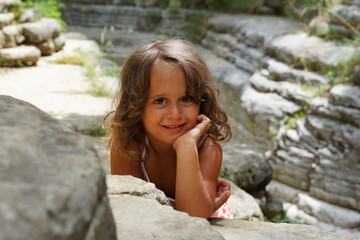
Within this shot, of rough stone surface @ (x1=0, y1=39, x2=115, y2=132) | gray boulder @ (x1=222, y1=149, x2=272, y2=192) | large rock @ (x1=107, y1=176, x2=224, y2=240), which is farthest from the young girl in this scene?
rough stone surface @ (x1=0, y1=39, x2=115, y2=132)

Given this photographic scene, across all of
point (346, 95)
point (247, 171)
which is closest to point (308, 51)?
point (346, 95)

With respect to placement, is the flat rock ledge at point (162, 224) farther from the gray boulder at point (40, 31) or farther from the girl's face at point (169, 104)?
the gray boulder at point (40, 31)

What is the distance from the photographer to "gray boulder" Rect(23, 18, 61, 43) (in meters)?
6.69

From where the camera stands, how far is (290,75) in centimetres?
578

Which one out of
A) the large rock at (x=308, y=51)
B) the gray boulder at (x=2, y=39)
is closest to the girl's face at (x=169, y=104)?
the large rock at (x=308, y=51)

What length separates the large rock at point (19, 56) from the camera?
19.6 feet

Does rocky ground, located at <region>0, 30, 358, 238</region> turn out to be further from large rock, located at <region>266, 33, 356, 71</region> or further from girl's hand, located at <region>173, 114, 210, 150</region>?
large rock, located at <region>266, 33, 356, 71</region>

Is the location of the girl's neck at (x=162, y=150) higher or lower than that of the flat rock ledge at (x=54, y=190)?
lower

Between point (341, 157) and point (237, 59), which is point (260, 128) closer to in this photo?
point (341, 157)

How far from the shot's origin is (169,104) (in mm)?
1677

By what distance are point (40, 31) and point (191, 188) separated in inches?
244

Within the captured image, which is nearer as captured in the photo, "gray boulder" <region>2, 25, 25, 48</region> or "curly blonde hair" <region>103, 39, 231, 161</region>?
"curly blonde hair" <region>103, 39, 231, 161</region>

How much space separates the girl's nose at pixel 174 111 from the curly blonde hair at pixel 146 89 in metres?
0.09

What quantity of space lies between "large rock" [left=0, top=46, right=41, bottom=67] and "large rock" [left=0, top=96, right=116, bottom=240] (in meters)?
5.78
